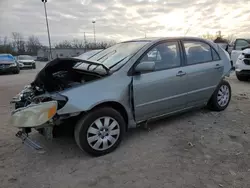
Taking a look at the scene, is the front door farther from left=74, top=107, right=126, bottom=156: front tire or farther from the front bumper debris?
the front bumper debris

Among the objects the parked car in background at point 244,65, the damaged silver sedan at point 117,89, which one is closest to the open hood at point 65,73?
the damaged silver sedan at point 117,89

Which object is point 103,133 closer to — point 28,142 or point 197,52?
point 28,142

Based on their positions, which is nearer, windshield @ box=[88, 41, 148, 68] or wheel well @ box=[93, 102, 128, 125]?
wheel well @ box=[93, 102, 128, 125]

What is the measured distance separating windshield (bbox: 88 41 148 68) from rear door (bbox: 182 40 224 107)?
89 centimetres

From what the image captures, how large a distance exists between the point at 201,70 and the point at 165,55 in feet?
2.74

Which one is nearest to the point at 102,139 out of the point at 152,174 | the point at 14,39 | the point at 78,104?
the point at 78,104

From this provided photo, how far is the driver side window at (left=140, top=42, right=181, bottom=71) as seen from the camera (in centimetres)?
360

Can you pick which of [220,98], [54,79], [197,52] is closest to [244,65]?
[220,98]

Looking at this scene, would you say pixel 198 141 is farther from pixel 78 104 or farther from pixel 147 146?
pixel 78 104

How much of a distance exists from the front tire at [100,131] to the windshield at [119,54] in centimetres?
80

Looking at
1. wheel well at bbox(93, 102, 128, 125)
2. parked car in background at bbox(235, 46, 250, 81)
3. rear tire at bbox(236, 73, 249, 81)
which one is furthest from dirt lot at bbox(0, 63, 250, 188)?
rear tire at bbox(236, 73, 249, 81)

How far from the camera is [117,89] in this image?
3.12 m

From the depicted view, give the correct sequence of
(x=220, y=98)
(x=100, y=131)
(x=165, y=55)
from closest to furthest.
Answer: (x=100, y=131) < (x=165, y=55) < (x=220, y=98)

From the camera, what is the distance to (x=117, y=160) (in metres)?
2.97
